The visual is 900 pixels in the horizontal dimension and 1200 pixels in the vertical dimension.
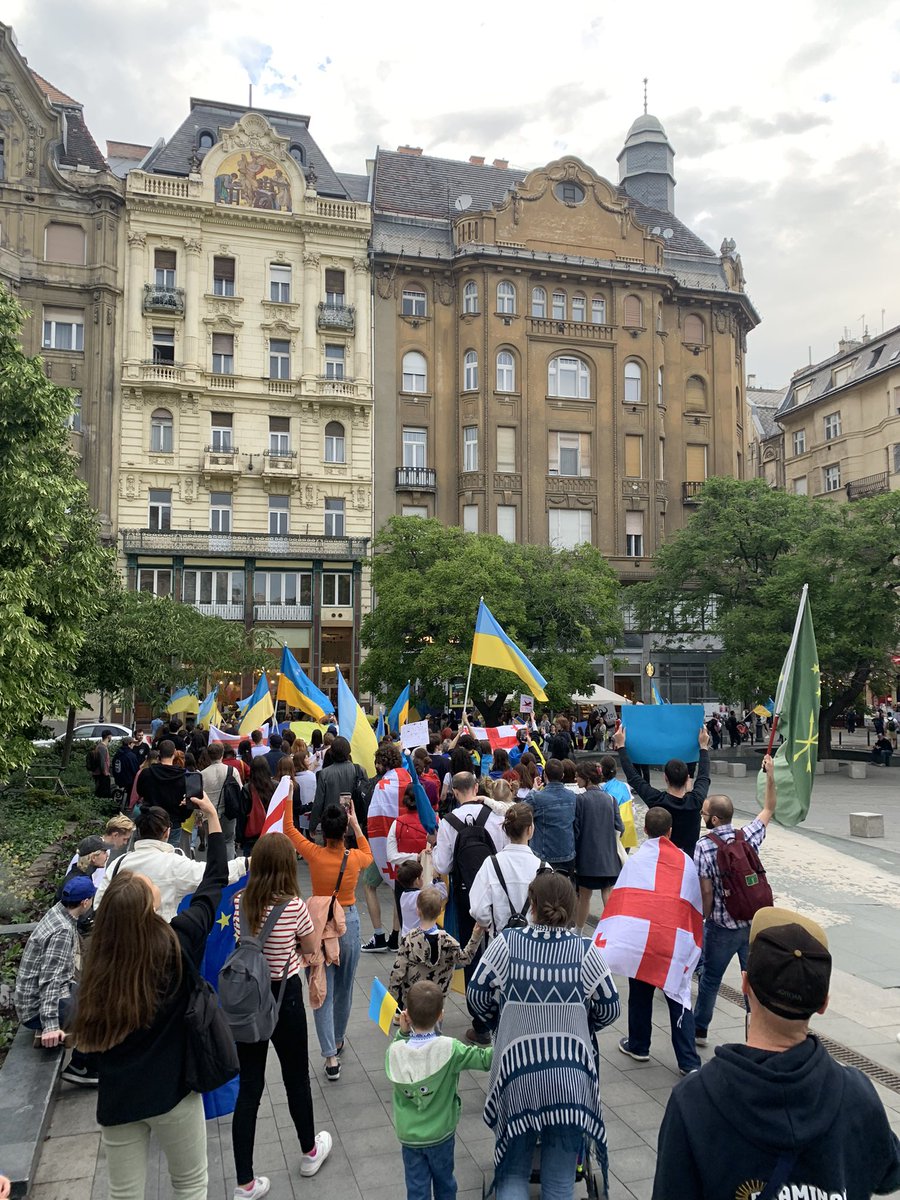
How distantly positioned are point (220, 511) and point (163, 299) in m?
9.99

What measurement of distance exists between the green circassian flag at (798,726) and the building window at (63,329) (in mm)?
39908

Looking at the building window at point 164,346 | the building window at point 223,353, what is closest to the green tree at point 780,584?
the building window at point 223,353

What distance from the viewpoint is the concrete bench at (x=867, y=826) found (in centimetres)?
1590

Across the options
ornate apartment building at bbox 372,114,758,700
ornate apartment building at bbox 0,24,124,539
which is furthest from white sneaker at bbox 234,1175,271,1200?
ornate apartment building at bbox 372,114,758,700

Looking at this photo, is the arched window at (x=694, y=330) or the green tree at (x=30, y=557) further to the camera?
the arched window at (x=694, y=330)

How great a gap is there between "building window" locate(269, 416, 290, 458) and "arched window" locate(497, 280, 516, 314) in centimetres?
1210

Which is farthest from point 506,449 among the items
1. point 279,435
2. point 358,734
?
point 358,734

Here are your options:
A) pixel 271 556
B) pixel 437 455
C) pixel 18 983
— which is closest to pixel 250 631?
pixel 271 556

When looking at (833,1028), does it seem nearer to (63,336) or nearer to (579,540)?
(579,540)

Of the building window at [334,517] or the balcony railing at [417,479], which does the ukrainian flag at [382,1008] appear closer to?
the building window at [334,517]

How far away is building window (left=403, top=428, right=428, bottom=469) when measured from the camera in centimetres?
4372

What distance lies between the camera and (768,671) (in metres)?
27.0

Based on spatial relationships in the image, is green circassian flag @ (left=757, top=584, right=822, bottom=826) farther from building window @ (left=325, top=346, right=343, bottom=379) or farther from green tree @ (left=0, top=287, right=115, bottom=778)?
building window @ (left=325, top=346, right=343, bottom=379)

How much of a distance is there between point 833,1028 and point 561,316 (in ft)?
137
